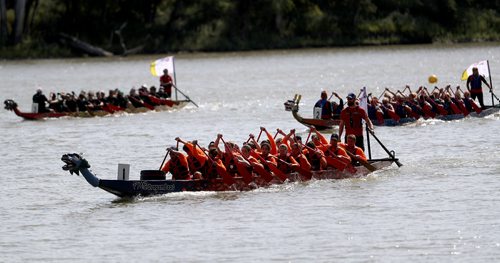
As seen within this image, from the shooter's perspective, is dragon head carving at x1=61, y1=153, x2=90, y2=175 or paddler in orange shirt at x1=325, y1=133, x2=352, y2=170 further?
paddler in orange shirt at x1=325, y1=133, x2=352, y2=170

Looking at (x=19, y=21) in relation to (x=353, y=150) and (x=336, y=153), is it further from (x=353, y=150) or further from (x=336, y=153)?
(x=336, y=153)

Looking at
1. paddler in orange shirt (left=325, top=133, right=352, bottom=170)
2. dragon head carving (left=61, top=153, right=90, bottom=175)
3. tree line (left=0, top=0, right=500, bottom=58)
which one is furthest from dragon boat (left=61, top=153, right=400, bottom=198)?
tree line (left=0, top=0, right=500, bottom=58)

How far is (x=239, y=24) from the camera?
320 feet

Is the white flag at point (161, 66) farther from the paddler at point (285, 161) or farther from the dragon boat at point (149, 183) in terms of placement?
the dragon boat at point (149, 183)

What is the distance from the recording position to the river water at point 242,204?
2305cm

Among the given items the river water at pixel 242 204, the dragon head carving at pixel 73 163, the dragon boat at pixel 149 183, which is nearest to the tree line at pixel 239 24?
the river water at pixel 242 204

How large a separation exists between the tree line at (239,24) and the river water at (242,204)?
1719 inches

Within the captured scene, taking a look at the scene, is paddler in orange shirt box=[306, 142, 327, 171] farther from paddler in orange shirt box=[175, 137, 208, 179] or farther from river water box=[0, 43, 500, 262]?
paddler in orange shirt box=[175, 137, 208, 179]

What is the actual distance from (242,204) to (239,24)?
70722 millimetres

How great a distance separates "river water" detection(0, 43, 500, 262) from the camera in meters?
23.0

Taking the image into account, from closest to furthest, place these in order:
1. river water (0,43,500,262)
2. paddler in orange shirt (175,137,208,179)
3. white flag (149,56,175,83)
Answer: river water (0,43,500,262) < paddler in orange shirt (175,137,208,179) < white flag (149,56,175,83)

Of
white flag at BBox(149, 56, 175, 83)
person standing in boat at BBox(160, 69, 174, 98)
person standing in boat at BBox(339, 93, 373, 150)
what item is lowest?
person standing in boat at BBox(339, 93, 373, 150)

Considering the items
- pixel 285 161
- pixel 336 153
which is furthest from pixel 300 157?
pixel 336 153

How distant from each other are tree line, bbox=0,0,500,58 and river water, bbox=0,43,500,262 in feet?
143
